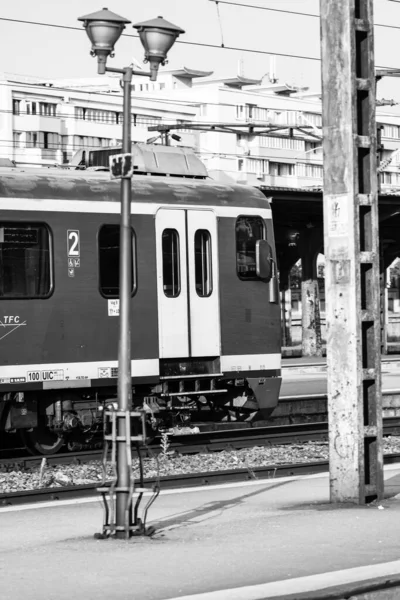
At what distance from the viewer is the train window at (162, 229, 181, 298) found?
16.9 m

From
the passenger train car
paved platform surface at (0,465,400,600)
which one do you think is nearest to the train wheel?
the passenger train car

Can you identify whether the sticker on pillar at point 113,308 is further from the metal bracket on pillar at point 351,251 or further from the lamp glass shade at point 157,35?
the lamp glass shade at point 157,35

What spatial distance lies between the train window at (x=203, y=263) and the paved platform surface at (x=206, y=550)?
16.4 ft

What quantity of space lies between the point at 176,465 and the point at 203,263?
3113mm

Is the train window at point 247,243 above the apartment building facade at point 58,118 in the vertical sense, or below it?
below

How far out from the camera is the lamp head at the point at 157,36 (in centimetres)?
1013

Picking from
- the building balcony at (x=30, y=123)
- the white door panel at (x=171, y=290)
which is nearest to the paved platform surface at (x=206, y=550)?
the white door panel at (x=171, y=290)

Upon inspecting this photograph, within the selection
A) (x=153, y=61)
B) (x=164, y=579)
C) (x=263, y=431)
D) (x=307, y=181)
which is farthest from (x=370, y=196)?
(x=307, y=181)

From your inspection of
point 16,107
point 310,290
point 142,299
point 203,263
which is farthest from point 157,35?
point 16,107

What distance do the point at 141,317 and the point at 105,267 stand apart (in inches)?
33.7

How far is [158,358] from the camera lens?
16797mm

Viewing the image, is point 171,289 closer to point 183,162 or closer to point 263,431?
point 183,162

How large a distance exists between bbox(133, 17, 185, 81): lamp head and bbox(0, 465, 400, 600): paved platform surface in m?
3.99

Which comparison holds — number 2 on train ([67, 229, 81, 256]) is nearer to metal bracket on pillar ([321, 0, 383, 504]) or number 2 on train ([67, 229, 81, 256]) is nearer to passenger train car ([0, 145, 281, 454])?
passenger train car ([0, 145, 281, 454])
